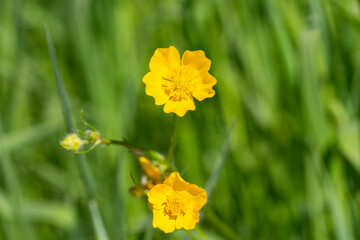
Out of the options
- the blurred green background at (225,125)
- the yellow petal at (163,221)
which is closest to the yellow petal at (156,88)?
the yellow petal at (163,221)

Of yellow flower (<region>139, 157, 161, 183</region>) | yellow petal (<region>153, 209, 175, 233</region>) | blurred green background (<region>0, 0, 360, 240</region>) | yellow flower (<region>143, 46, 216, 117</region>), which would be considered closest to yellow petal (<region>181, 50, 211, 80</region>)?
yellow flower (<region>143, 46, 216, 117</region>)

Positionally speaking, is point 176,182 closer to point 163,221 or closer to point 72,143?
point 163,221

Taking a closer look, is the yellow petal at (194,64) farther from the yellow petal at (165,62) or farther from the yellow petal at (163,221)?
the yellow petal at (163,221)

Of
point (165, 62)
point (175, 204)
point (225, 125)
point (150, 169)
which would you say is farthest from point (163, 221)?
point (225, 125)

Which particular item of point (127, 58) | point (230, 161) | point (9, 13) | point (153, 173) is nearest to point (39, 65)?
point (9, 13)

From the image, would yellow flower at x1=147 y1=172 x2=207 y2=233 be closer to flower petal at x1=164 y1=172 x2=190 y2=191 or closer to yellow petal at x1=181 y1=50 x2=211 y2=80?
flower petal at x1=164 y1=172 x2=190 y2=191

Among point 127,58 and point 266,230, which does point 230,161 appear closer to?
point 266,230
